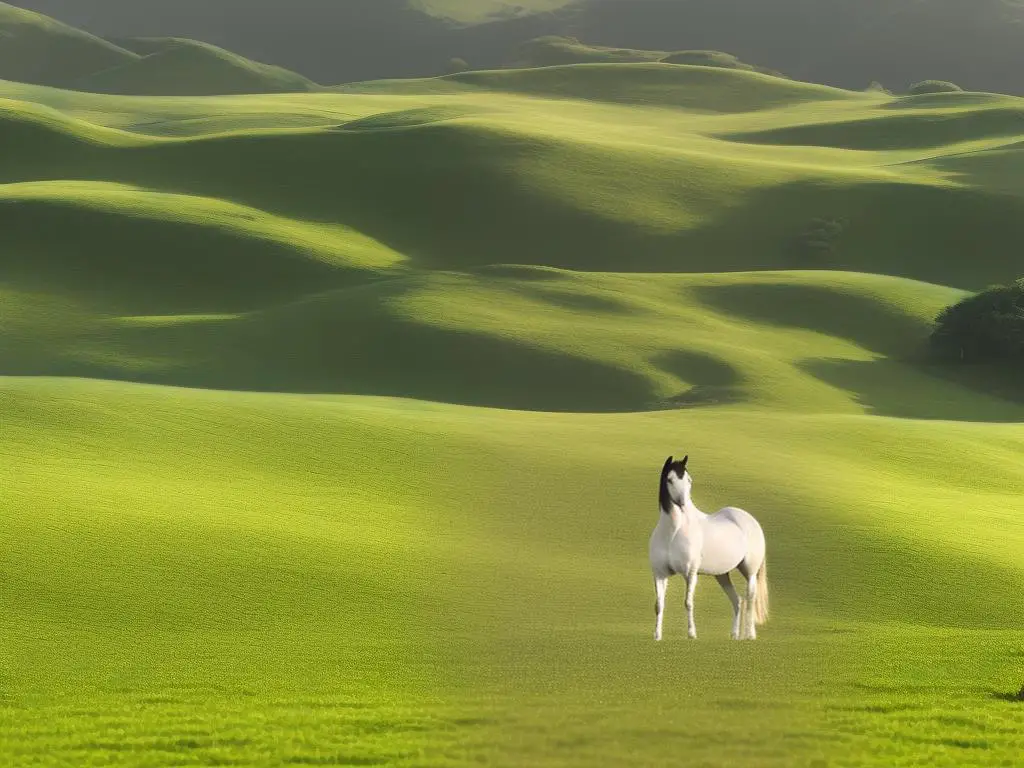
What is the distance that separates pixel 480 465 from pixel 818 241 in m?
77.0

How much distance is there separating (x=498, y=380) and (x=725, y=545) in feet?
167

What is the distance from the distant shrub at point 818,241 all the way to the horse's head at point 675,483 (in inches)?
3596

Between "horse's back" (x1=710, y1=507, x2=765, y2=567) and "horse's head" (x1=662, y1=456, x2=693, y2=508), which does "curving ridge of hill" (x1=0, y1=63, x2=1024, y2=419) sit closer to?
"horse's back" (x1=710, y1=507, x2=765, y2=567)

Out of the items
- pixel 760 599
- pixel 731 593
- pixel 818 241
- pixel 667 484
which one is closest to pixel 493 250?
pixel 818 241

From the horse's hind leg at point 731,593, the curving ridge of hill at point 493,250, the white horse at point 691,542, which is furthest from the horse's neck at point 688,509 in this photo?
the curving ridge of hill at point 493,250

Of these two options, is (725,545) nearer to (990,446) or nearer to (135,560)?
(135,560)

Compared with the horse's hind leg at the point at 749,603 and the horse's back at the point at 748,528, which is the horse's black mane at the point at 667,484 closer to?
the horse's back at the point at 748,528

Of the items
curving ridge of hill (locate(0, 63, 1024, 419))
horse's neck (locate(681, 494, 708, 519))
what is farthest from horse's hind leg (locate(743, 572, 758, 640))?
curving ridge of hill (locate(0, 63, 1024, 419))

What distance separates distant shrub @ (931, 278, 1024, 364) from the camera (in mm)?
76125

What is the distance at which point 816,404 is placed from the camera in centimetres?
6309

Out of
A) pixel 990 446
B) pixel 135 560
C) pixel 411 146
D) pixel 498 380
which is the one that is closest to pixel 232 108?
pixel 411 146

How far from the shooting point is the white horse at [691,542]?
16.2 meters

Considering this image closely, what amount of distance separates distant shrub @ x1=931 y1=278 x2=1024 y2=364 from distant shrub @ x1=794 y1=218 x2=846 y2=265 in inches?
1055

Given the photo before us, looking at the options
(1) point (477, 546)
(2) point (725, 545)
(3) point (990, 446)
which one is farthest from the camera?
(3) point (990, 446)
